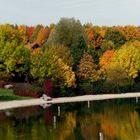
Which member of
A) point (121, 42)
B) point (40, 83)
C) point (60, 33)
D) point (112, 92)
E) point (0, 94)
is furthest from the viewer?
point (121, 42)

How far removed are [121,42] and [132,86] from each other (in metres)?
33.3

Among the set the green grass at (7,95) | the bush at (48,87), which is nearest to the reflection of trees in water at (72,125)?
the green grass at (7,95)

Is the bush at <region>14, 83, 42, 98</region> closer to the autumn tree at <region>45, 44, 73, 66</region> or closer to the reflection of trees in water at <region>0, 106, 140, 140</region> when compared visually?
the autumn tree at <region>45, 44, 73, 66</region>

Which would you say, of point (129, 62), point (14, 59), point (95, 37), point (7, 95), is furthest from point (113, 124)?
point (95, 37)

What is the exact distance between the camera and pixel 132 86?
8731cm

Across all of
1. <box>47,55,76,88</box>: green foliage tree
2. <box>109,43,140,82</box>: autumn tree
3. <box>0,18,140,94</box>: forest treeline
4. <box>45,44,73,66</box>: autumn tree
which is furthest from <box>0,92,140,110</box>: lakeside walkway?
<box>45,44,73,66</box>: autumn tree

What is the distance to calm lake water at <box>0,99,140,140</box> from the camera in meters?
42.8

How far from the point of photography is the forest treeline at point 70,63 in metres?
79.9

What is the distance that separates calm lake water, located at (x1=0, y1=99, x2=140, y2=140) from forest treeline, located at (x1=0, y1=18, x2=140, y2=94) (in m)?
12.3

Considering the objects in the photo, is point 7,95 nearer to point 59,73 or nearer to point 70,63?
point 59,73

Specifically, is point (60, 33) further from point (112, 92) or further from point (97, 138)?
point (97, 138)

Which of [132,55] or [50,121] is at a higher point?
[132,55]

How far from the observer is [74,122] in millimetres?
51625

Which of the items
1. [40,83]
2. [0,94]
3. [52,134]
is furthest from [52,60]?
[52,134]
